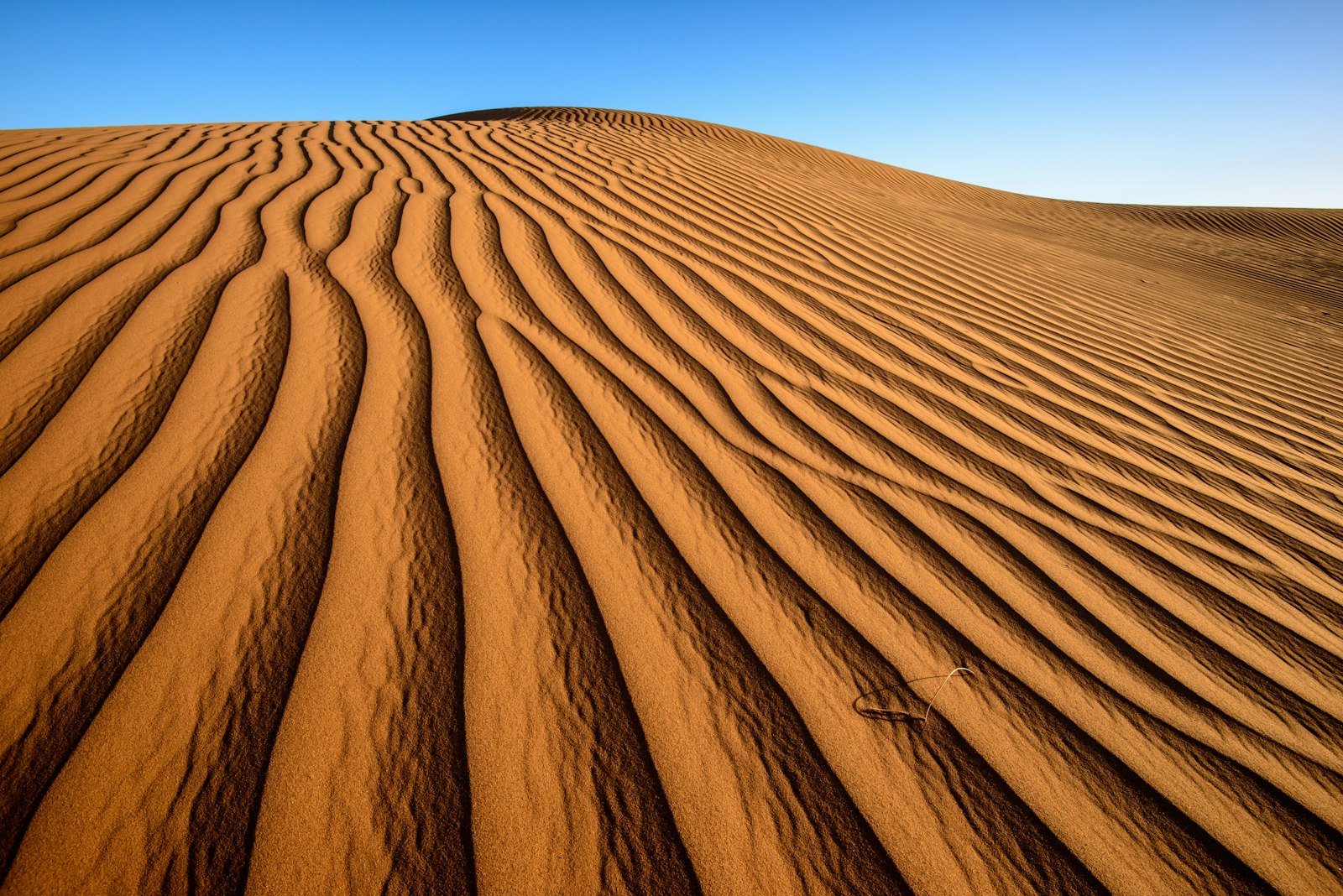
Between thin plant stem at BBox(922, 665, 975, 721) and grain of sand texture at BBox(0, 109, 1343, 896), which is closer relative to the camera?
grain of sand texture at BBox(0, 109, 1343, 896)

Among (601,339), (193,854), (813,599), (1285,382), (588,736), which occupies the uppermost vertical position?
(1285,382)

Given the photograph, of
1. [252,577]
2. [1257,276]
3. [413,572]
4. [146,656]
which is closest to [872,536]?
[413,572]

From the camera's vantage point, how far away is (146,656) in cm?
90

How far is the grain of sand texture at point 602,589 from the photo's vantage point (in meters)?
0.79

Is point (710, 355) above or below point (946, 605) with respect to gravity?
above

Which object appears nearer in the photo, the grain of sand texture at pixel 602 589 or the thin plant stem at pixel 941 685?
the grain of sand texture at pixel 602 589

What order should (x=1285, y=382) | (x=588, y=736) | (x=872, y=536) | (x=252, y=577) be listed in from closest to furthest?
(x=588, y=736)
(x=252, y=577)
(x=872, y=536)
(x=1285, y=382)

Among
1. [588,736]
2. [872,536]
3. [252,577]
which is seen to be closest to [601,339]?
[872,536]

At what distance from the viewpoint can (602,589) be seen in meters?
1.12

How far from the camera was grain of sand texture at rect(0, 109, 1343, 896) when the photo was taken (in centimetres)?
79

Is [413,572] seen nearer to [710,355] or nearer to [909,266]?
[710,355]

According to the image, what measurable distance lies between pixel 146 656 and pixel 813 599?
3.44 feet

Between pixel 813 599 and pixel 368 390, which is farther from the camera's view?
pixel 368 390

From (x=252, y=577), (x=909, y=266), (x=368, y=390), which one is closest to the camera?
(x=252, y=577)
